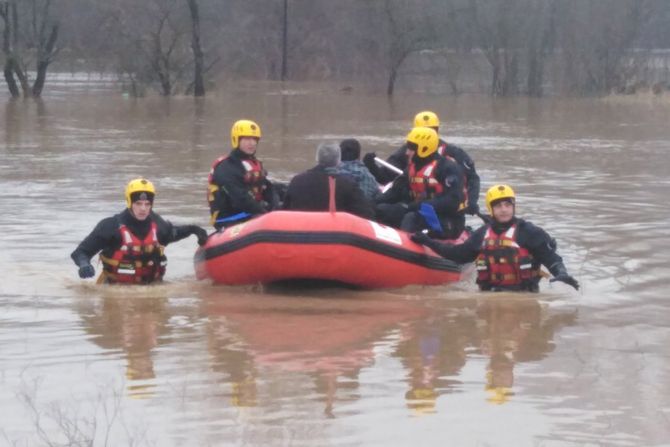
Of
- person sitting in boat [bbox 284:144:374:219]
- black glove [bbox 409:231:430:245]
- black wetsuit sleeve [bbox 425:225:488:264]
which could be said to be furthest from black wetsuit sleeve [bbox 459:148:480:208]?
person sitting in boat [bbox 284:144:374:219]

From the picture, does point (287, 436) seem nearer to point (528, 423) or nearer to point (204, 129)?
point (528, 423)

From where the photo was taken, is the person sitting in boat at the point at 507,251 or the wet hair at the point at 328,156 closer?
the person sitting in boat at the point at 507,251

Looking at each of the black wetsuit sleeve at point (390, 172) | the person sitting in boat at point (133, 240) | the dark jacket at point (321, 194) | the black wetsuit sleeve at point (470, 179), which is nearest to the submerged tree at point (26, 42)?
the black wetsuit sleeve at point (390, 172)

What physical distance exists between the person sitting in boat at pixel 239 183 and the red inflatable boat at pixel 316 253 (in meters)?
0.59

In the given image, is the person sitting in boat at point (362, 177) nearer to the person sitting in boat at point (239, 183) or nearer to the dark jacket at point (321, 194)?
the person sitting in boat at point (239, 183)

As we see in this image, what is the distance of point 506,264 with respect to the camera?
328 inches

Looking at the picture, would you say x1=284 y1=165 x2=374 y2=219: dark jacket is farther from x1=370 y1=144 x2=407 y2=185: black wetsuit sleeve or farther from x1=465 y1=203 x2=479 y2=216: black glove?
x1=370 y1=144 x2=407 y2=185: black wetsuit sleeve

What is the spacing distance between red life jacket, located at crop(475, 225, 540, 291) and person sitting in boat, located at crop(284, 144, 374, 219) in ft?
2.82

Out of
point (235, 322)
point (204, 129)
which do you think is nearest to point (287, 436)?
point (235, 322)

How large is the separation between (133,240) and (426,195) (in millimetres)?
2093

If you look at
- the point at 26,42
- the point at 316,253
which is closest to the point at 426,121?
the point at 316,253

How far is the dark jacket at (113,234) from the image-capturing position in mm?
8391

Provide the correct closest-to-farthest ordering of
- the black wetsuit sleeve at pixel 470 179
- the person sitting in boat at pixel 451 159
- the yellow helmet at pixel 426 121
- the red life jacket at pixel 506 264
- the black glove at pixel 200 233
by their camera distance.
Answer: the red life jacket at pixel 506 264
the black glove at pixel 200 233
the person sitting in boat at pixel 451 159
the black wetsuit sleeve at pixel 470 179
the yellow helmet at pixel 426 121

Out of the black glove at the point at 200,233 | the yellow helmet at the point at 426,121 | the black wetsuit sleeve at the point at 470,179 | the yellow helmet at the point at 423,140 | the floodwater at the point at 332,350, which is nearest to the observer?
the floodwater at the point at 332,350
